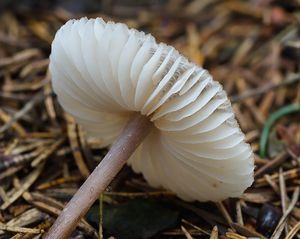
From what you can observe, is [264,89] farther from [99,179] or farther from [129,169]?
[99,179]

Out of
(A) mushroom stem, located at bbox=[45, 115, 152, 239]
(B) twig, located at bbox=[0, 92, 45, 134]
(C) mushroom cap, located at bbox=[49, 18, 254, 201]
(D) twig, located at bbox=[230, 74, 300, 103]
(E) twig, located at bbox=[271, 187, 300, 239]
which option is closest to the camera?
(C) mushroom cap, located at bbox=[49, 18, 254, 201]

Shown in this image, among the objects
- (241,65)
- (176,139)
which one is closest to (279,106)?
(241,65)

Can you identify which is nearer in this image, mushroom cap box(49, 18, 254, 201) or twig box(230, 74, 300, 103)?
mushroom cap box(49, 18, 254, 201)

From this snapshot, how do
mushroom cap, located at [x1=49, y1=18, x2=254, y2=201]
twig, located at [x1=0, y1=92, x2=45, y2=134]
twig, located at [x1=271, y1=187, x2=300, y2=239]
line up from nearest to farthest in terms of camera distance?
mushroom cap, located at [x1=49, y1=18, x2=254, y2=201] → twig, located at [x1=271, y1=187, x2=300, y2=239] → twig, located at [x1=0, y1=92, x2=45, y2=134]

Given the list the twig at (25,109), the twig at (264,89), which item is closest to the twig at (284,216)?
the twig at (264,89)

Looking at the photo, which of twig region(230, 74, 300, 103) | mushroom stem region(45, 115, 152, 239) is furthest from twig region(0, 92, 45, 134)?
twig region(230, 74, 300, 103)

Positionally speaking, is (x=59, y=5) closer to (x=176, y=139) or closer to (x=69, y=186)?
(x=69, y=186)

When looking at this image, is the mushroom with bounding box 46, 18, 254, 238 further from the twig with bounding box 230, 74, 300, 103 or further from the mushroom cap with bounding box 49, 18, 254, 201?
the twig with bounding box 230, 74, 300, 103

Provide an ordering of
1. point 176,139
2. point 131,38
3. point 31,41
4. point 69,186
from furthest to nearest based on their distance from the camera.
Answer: point 31,41, point 69,186, point 176,139, point 131,38
